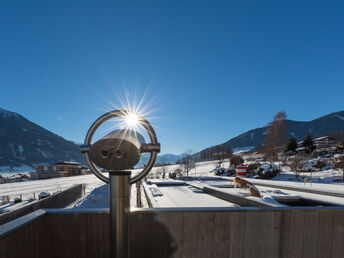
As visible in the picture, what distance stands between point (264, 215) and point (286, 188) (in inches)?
281

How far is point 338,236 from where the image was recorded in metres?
1.64

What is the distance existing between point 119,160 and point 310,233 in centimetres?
201

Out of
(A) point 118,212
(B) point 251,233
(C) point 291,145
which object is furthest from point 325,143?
(A) point 118,212

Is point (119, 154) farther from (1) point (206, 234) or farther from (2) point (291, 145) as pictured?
(2) point (291, 145)

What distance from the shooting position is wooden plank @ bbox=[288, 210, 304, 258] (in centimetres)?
158

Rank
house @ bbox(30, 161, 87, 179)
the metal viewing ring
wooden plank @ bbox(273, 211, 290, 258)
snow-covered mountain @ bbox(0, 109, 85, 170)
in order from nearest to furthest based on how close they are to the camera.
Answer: the metal viewing ring < wooden plank @ bbox(273, 211, 290, 258) < house @ bbox(30, 161, 87, 179) < snow-covered mountain @ bbox(0, 109, 85, 170)

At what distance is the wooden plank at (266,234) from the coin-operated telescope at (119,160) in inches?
51.0

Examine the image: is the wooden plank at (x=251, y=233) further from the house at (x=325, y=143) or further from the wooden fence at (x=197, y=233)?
the house at (x=325, y=143)

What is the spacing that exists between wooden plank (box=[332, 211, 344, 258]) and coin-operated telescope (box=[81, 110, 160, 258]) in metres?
2.01

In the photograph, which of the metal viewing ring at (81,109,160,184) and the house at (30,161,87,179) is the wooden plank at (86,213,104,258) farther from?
the house at (30,161,87,179)

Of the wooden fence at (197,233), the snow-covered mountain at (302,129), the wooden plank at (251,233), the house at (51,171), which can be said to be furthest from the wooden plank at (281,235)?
the snow-covered mountain at (302,129)

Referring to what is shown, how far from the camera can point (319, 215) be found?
5.30ft

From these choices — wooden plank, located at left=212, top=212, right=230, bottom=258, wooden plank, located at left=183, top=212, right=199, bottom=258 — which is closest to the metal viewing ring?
wooden plank, located at left=183, top=212, right=199, bottom=258

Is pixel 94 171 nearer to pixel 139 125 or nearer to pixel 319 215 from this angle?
pixel 139 125
